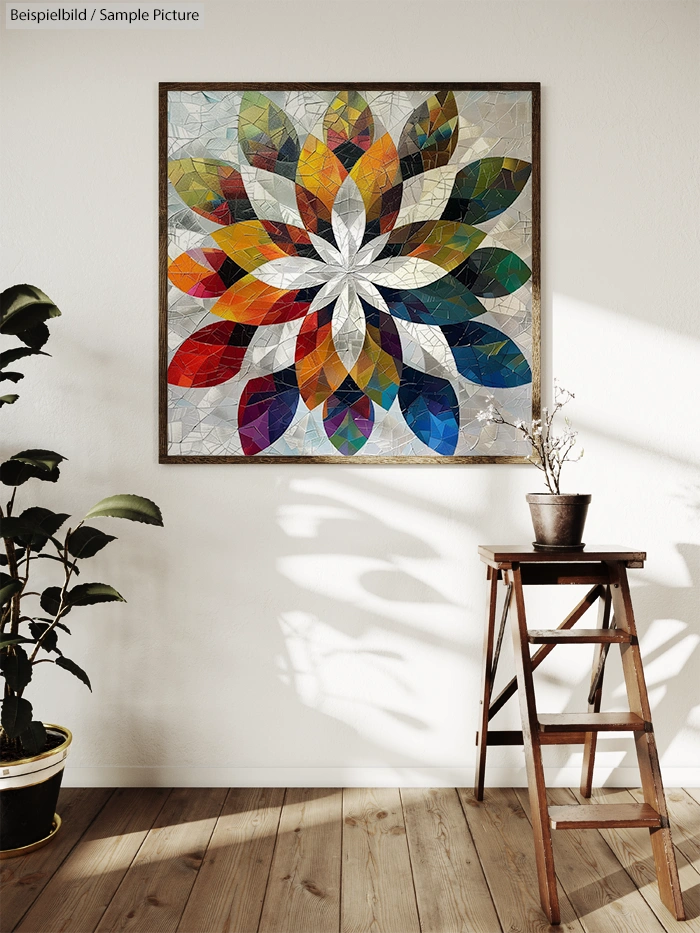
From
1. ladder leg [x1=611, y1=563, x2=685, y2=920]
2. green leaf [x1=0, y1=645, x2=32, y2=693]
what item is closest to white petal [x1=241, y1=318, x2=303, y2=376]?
green leaf [x1=0, y1=645, x2=32, y2=693]

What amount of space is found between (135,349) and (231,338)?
1.04ft

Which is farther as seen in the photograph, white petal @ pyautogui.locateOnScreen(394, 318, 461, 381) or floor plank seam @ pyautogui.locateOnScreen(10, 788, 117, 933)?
white petal @ pyautogui.locateOnScreen(394, 318, 461, 381)

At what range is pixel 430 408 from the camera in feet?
7.73

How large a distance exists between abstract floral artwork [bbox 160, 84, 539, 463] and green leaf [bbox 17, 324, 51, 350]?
40 cm

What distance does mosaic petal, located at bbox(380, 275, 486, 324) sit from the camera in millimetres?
2350

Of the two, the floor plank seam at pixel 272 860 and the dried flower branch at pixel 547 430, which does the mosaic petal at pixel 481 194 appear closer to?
the dried flower branch at pixel 547 430

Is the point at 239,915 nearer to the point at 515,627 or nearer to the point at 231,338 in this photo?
the point at 515,627

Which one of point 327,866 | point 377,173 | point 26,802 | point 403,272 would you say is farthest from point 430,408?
point 26,802

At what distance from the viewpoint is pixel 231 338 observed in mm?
2354

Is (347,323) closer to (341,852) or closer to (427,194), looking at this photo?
(427,194)

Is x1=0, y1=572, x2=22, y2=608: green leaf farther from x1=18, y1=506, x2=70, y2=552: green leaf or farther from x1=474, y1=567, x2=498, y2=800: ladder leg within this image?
x1=474, y1=567, x2=498, y2=800: ladder leg

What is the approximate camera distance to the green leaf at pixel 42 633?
199cm

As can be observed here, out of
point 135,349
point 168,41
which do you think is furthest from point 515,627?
point 168,41

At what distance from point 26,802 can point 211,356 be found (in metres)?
1.39
